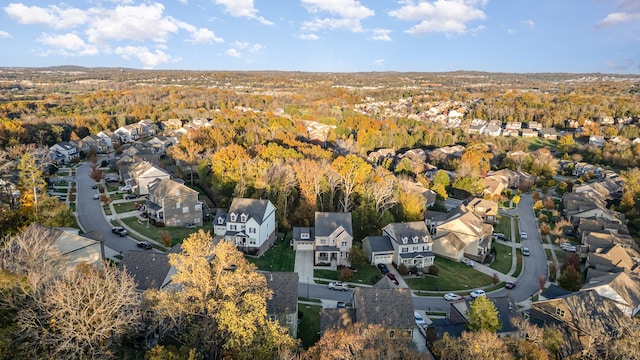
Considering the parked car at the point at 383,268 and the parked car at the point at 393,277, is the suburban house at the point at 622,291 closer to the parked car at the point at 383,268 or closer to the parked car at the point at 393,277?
the parked car at the point at 393,277

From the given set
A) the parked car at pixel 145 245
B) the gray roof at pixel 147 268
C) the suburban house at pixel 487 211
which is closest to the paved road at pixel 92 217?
the parked car at pixel 145 245

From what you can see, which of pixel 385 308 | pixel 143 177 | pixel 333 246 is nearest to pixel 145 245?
pixel 143 177

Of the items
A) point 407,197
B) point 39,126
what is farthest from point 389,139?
point 39,126

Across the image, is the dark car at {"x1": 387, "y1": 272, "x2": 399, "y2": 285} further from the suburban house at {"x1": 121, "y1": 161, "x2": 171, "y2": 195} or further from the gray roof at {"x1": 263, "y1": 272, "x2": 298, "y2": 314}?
the suburban house at {"x1": 121, "y1": 161, "x2": 171, "y2": 195}

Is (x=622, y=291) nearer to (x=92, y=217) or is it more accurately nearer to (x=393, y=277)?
(x=393, y=277)

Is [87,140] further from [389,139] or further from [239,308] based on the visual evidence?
[239,308]
